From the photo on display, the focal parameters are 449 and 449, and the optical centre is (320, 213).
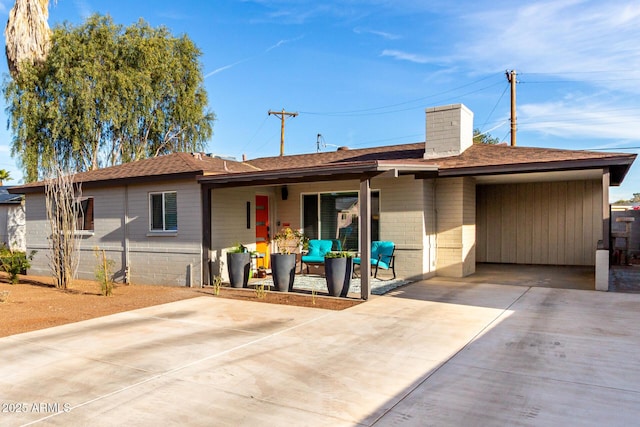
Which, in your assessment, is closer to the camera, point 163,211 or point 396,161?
point 396,161

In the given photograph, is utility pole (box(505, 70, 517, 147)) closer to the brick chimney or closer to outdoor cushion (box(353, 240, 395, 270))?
the brick chimney

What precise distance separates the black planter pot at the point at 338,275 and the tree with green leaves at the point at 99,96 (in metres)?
15.2

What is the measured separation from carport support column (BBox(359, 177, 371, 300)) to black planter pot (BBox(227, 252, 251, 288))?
2956mm

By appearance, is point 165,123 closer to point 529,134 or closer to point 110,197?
point 110,197

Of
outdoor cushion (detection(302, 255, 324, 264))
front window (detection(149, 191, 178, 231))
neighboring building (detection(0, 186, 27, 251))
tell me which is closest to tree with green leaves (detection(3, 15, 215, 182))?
neighboring building (detection(0, 186, 27, 251))

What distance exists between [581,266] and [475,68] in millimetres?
14887

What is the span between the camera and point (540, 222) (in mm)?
13688

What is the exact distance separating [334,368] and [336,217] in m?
7.54

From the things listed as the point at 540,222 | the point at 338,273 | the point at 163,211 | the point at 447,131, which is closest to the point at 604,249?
the point at 447,131

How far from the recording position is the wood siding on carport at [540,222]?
43.0ft

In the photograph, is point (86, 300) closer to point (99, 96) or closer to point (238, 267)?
point (238, 267)

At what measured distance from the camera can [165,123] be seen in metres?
23.2

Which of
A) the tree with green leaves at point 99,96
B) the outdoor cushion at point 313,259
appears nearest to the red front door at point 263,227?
the outdoor cushion at point 313,259

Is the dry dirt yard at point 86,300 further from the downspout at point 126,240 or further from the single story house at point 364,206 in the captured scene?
the single story house at point 364,206
